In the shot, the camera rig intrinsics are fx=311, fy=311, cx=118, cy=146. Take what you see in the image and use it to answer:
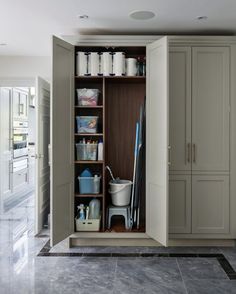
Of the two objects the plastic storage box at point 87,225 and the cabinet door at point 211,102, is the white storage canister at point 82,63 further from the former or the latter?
the plastic storage box at point 87,225

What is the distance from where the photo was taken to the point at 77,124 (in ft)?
11.9

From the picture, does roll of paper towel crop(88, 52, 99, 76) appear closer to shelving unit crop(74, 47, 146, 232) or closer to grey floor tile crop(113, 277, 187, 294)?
shelving unit crop(74, 47, 146, 232)

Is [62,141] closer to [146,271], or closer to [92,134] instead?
[92,134]

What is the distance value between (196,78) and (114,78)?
36.9 inches

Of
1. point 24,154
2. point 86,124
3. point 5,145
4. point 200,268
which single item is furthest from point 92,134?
point 24,154

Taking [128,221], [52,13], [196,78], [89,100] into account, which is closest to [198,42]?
[196,78]

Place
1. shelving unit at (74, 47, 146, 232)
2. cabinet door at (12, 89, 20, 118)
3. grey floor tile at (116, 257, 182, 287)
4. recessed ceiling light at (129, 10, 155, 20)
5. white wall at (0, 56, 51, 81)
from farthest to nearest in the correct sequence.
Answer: cabinet door at (12, 89, 20, 118), white wall at (0, 56, 51, 81), shelving unit at (74, 47, 146, 232), recessed ceiling light at (129, 10, 155, 20), grey floor tile at (116, 257, 182, 287)

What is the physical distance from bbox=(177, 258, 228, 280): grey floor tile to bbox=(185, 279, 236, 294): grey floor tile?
0.29ft

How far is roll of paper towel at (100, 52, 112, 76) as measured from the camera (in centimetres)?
352

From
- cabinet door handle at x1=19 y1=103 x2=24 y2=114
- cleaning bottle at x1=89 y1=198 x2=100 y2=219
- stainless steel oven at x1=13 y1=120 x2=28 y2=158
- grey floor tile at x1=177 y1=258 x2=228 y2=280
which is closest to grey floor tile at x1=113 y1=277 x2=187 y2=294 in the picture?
grey floor tile at x1=177 y1=258 x2=228 y2=280

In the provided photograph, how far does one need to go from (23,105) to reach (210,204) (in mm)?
4624

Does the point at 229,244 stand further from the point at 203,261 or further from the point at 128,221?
the point at 128,221

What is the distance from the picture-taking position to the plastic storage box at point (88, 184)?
142 inches

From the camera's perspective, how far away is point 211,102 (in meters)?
3.53
